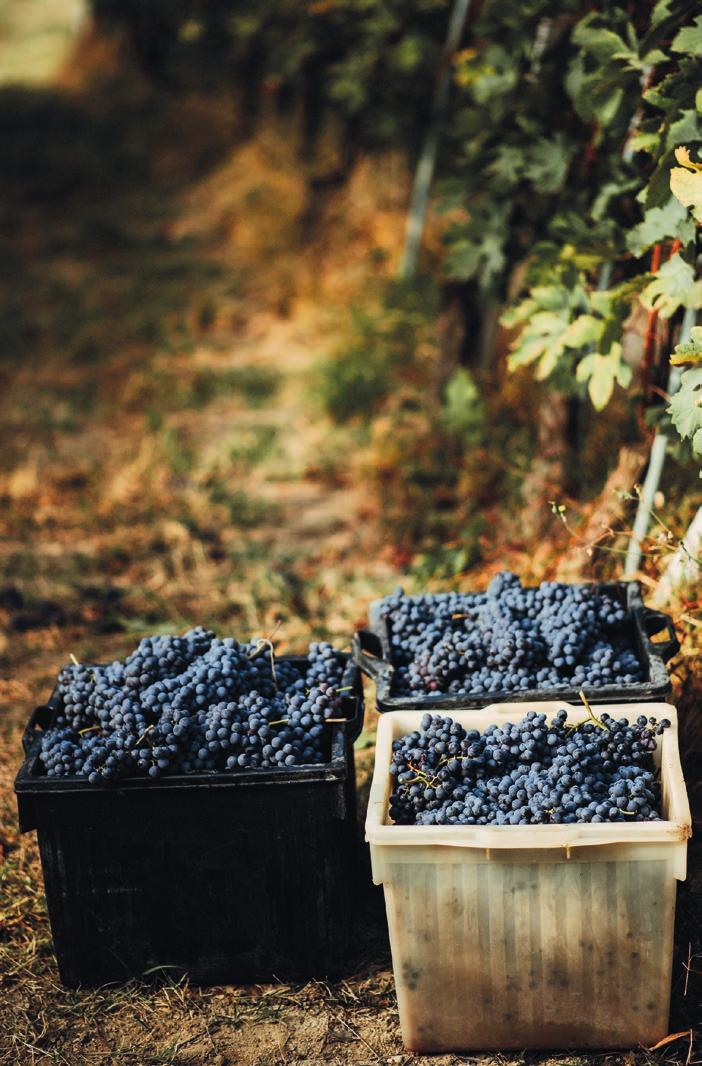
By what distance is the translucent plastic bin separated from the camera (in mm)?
2230

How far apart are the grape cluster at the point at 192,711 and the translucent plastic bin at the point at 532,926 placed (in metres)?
0.27

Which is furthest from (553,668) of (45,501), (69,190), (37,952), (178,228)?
(69,190)

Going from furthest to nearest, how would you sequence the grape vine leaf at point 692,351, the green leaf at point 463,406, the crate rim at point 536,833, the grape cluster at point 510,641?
the green leaf at point 463,406 → the grape cluster at point 510,641 → the grape vine leaf at point 692,351 → the crate rim at point 536,833

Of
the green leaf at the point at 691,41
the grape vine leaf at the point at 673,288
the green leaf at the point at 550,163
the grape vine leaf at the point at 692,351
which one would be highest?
the green leaf at the point at 691,41

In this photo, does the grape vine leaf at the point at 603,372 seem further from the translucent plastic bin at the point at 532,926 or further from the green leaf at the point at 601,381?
the translucent plastic bin at the point at 532,926

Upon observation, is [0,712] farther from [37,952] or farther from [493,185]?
[493,185]

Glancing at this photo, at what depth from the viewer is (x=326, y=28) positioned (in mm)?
7266

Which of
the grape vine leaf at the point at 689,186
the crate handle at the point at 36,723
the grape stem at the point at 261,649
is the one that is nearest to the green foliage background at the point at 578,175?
the grape vine leaf at the point at 689,186

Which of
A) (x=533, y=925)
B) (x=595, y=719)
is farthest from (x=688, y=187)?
(x=533, y=925)

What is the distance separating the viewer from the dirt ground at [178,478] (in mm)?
2633

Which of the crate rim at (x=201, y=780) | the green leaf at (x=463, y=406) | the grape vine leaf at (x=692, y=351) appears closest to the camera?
the crate rim at (x=201, y=780)

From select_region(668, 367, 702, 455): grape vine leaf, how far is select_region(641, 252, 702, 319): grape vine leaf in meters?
0.36

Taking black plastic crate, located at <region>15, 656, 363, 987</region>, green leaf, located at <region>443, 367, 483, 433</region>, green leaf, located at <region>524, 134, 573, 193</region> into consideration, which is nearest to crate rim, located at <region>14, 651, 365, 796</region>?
black plastic crate, located at <region>15, 656, 363, 987</region>

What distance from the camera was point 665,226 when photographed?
10.0ft
